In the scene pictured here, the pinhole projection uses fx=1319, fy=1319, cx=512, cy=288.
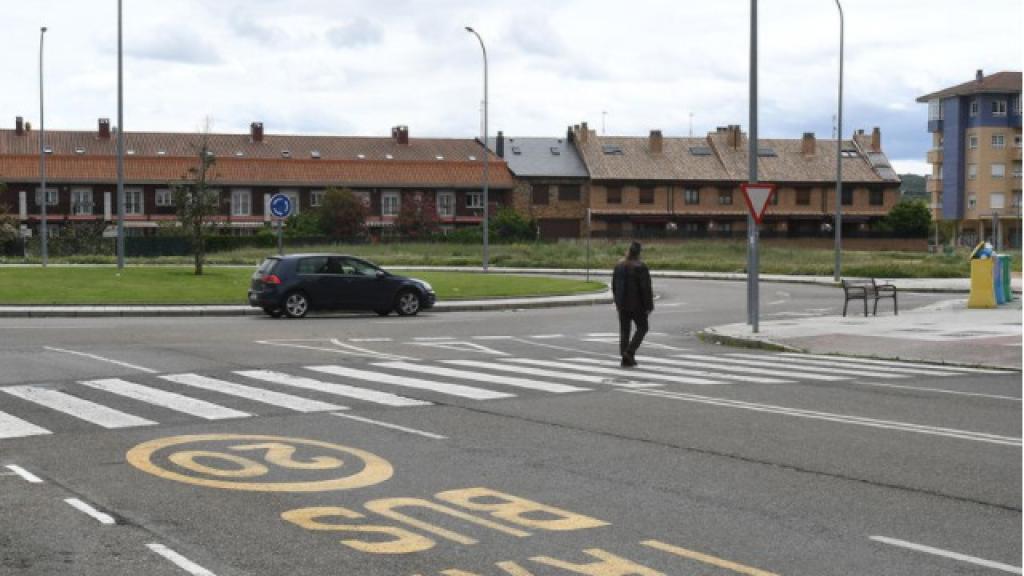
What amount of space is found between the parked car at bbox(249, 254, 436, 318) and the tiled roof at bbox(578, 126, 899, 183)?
70775 mm

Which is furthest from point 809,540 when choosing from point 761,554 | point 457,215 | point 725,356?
point 457,215

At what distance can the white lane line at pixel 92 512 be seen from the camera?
25.1 ft

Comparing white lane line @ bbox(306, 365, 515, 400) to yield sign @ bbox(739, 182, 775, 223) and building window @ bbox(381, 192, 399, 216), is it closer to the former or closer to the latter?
yield sign @ bbox(739, 182, 775, 223)

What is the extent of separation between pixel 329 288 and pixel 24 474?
796 inches

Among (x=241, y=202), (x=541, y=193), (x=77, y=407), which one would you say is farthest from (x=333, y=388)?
(x=541, y=193)

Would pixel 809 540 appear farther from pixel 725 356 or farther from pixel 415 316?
pixel 415 316

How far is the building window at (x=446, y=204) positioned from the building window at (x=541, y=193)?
6285 mm

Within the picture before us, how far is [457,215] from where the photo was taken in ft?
323

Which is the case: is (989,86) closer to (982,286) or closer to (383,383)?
(982,286)

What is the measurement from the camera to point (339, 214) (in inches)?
3428

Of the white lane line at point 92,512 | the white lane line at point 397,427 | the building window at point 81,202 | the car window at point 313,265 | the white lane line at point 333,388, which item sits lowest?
the white lane line at point 333,388

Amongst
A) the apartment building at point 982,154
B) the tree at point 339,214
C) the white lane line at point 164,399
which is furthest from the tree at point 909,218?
the white lane line at point 164,399

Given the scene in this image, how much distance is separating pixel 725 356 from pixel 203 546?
44.3 ft

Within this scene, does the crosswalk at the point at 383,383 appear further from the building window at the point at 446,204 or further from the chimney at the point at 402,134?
the chimney at the point at 402,134
